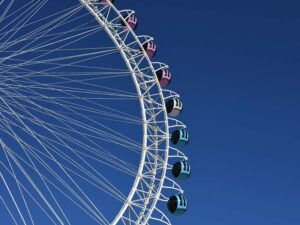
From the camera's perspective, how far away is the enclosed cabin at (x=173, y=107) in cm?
2458

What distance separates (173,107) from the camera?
24.6 metres

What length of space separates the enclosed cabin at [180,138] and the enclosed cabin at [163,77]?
2066mm

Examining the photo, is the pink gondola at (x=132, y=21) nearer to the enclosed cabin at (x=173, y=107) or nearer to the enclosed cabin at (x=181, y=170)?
the enclosed cabin at (x=173, y=107)

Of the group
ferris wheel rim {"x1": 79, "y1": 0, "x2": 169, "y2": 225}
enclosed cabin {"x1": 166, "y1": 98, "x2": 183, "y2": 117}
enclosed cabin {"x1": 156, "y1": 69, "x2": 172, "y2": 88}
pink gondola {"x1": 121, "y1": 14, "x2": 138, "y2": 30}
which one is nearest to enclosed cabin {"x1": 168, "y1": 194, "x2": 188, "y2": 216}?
ferris wheel rim {"x1": 79, "y1": 0, "x2": 169, "y2": 225}

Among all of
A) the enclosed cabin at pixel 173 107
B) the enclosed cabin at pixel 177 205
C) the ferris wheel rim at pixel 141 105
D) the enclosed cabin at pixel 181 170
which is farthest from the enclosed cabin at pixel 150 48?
the enclosed cabin at pixel 177 205

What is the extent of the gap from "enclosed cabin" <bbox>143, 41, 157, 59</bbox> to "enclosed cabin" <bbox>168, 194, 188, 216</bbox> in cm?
590

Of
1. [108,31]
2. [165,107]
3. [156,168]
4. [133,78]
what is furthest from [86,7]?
[156,168]

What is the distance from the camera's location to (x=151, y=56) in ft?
82.9

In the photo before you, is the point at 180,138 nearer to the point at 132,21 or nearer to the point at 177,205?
the point at 177,205

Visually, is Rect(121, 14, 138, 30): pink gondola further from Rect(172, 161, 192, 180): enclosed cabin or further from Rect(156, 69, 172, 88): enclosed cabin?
Rect(172, 161, 192, 180): enclosed cabin

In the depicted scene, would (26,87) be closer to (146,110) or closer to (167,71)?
(146,110)

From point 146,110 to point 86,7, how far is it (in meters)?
4.43

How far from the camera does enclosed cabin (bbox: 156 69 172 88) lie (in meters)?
24.9

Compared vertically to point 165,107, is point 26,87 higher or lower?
lower
